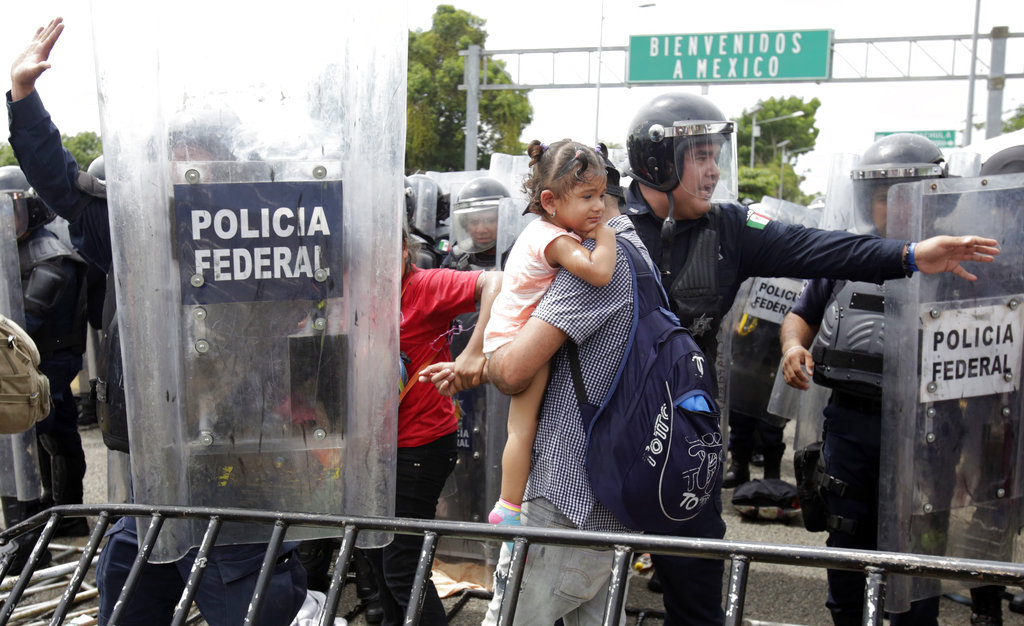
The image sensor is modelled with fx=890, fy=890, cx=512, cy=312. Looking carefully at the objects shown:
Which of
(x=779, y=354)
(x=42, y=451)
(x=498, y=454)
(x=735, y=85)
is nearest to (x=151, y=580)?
(x=498, y=454)

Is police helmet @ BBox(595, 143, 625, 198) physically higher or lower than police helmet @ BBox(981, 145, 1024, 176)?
lower

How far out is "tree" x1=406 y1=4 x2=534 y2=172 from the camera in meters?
32.8

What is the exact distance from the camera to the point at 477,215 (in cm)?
480

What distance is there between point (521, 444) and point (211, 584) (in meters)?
0.85

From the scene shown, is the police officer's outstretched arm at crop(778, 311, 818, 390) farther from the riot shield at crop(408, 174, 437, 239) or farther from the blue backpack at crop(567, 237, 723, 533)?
the riot shield at crop(408, 174, 437, 239)

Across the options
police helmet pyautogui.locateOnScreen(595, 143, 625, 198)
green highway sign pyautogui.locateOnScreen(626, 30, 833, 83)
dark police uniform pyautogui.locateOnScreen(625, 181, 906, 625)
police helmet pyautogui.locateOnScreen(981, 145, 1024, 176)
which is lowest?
dark police uniform pyautogui.locateOnScreen(625, 181, 906, 625)

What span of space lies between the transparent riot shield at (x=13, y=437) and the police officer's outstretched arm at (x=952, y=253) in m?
3.82

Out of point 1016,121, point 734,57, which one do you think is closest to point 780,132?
point 1016,121

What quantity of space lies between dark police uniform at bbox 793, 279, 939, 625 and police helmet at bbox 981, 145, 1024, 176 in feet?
3.09

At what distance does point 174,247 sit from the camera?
1671 millimetres

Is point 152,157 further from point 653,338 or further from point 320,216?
point 653,338

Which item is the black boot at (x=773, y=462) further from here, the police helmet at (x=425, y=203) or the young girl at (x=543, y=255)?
the young girl at (x=543, y=255)

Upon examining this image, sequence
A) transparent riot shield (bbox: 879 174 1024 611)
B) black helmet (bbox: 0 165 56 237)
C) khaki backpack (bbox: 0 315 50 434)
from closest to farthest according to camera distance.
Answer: khaki backpack (bbox: 0 315 50 434), transparent riot shield (bbox: 879 174 1024 611), black helmet (bbox: 0 165 56 237)

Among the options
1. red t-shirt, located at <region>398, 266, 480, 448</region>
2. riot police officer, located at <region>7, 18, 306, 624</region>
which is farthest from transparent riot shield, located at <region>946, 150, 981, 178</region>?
riot police officer, located at <region>7, 18, 306, 624</region>
